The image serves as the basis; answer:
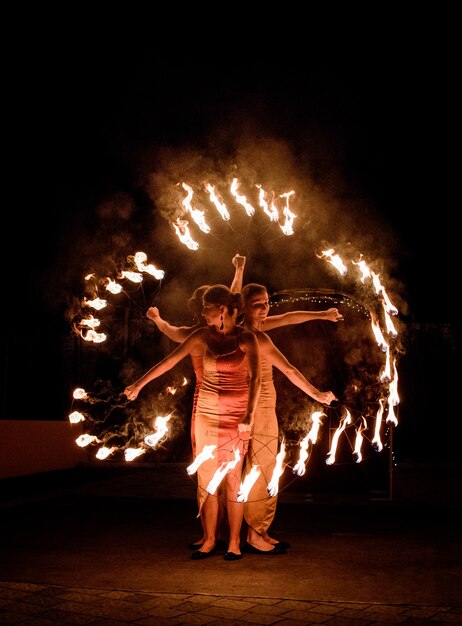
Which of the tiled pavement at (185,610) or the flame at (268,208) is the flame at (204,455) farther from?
the flame at (268,208)

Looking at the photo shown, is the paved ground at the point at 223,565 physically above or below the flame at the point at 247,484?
below

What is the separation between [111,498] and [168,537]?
113 inches

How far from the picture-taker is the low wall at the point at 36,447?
1196cm

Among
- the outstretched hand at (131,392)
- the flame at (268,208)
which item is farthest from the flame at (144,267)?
the flame at (268,208)

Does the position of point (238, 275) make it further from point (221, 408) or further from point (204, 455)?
point (204, 455)

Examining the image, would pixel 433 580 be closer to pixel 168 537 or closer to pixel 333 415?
pixel 168 537

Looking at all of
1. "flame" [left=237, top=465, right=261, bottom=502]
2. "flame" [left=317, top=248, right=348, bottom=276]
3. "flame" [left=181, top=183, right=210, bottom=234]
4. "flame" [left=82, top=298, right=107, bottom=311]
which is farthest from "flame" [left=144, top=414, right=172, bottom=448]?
"flame" [left=317, top=248, right=348, bottom=276]

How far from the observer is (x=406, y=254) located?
15766 mm

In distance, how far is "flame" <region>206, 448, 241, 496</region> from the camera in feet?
19.6

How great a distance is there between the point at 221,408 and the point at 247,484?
24.9 inches

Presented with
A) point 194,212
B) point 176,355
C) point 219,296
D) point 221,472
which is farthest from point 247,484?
point 194,212

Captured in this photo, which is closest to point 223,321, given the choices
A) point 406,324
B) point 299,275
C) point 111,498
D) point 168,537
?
point 168,537

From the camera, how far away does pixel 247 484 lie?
5977mm

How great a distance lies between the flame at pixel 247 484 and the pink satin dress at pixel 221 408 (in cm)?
17
